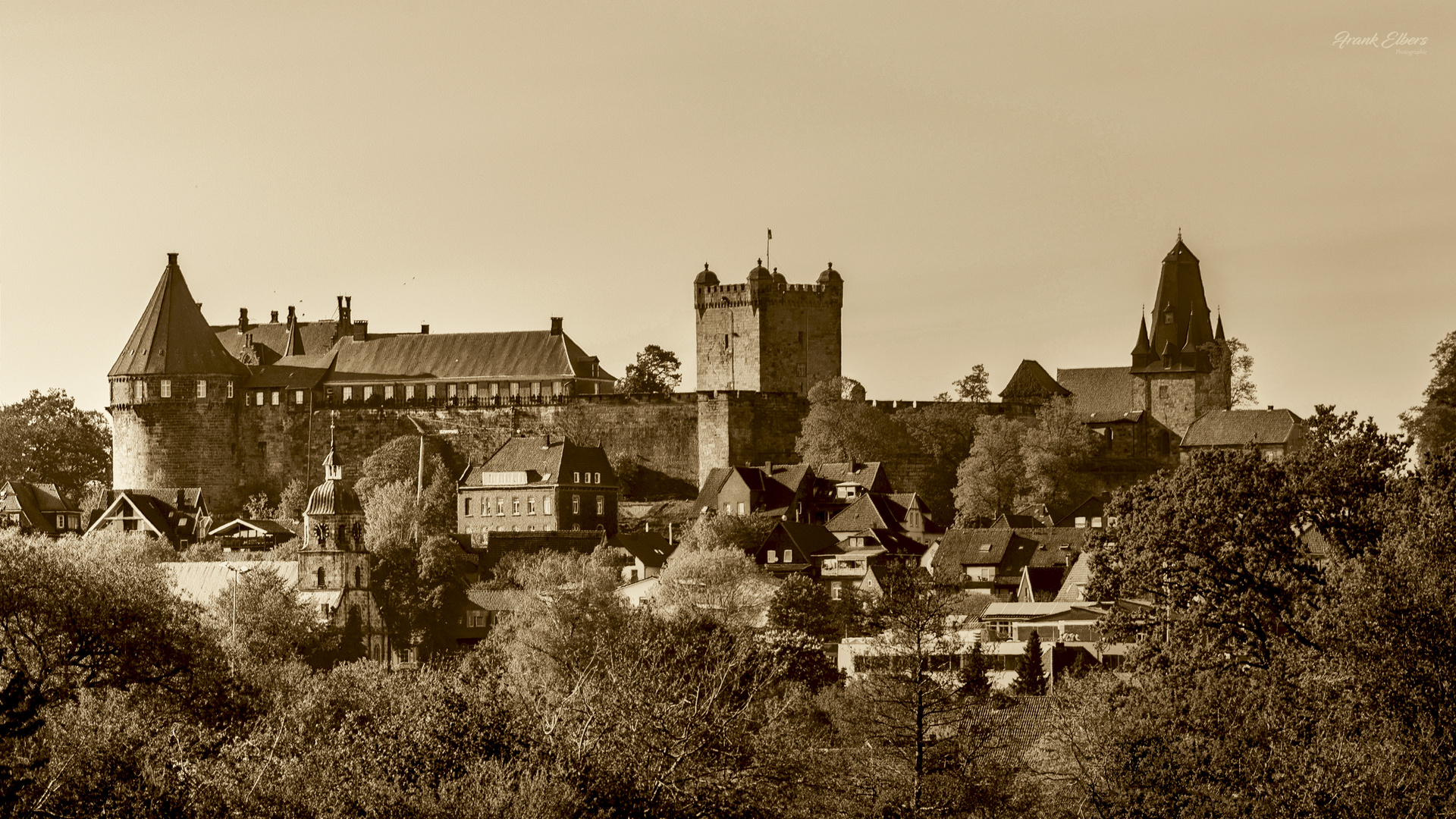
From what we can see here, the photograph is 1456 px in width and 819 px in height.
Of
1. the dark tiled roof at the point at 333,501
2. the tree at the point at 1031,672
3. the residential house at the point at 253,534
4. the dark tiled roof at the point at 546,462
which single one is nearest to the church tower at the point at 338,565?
the dark tiled roof at the point at 333,501

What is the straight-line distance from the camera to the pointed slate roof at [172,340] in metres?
104

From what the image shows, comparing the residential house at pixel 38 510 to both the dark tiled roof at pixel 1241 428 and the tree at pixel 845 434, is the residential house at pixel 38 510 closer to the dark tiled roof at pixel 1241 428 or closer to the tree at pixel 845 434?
the tree at pixel 845 434

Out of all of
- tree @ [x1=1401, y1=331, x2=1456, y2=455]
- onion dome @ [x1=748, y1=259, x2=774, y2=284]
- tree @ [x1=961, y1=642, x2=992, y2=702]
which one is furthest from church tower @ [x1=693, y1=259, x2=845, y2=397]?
tree @ [x1=961, y1=642, x2=992, y2=702]

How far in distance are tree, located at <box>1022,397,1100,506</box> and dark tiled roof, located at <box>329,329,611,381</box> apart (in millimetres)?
18283

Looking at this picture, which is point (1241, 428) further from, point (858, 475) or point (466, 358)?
point (466, 358)

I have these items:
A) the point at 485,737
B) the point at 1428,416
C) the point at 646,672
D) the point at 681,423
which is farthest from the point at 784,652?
the point at 681,423

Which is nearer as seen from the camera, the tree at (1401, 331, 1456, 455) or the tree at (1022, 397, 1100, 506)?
the tree at (1401, 331, 1456, 455)

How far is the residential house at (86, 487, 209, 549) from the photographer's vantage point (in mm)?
95562

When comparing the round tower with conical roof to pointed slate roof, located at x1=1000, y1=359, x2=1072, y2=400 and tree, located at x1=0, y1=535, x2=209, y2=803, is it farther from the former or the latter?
tree, located at x1=0, y1=535, x2=209, y2=803

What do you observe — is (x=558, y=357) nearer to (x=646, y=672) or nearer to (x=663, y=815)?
(x=646, y=672)

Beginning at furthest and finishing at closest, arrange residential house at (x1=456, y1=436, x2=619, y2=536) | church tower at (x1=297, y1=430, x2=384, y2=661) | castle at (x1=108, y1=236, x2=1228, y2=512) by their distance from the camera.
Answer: castle at (x1=108, y1=236, x2=1228, y2=512), residential house at (x1=456, y1=436, x2=619, y2=536), church tower at (x1=297, y1=430, x2=384, y2=661)

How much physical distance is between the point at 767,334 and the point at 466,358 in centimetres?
1240

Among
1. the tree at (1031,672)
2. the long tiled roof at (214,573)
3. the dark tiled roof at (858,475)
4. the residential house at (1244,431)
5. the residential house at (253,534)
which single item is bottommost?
the tree at (1031,672)

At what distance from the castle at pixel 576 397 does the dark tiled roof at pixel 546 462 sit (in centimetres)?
660
